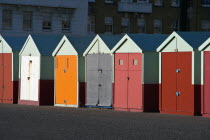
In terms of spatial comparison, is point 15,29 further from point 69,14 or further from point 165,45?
point 165,45

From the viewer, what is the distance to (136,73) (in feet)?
87.2

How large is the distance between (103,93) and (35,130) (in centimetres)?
1051

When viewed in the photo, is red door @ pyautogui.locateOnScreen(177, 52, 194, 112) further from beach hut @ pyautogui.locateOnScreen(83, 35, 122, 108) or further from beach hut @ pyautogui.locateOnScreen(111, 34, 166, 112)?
beach hut @ pyautogui.locateOnScreen(83, 35, 122, 108)

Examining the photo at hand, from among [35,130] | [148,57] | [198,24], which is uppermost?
[198,24]

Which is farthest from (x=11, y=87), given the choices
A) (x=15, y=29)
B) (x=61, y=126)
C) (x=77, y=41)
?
(x=15, y=29)

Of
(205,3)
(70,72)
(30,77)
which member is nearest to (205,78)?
(70,72)

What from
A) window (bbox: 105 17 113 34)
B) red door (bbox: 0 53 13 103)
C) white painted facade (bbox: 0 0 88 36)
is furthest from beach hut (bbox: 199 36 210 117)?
window (bbox: 105 17 113 34)

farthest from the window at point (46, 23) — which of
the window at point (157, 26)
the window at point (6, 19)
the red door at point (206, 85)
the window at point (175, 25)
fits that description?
the red door at point (206, 85)

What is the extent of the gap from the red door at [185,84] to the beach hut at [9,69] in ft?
32.1

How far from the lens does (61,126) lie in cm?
1919

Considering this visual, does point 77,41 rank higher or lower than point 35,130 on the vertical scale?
higher

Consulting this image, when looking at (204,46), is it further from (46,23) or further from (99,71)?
(46,23)

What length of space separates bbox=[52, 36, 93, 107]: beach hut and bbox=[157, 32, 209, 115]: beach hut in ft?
15.5

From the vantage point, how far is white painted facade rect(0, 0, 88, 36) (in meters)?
58.3
